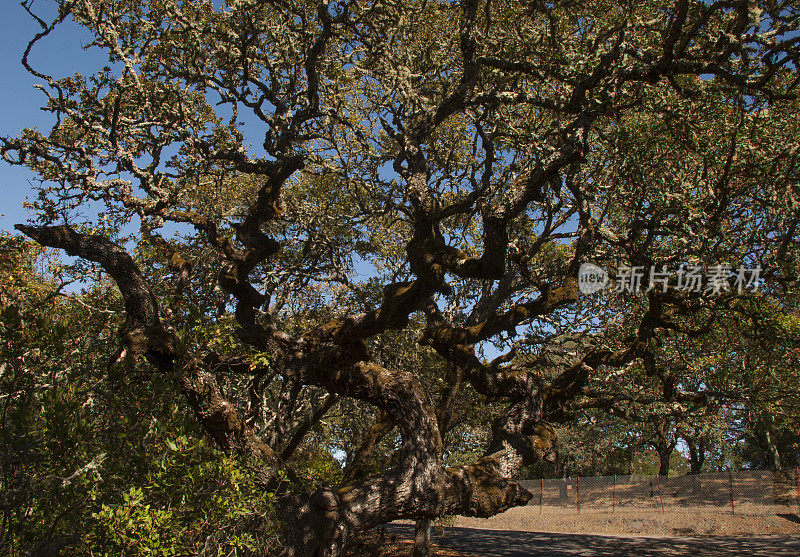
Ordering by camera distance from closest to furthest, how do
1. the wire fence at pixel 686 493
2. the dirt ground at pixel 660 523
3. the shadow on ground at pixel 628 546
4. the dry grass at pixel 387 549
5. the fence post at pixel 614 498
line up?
the dry grass at pixel 387 549
the shadow on ground at pixel 628 546
the dirt ground at pixel 660 523
the wire fence at pixel 686 493
the fence post at pixel 614 498

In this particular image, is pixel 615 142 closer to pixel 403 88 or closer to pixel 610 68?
pixel 610 68

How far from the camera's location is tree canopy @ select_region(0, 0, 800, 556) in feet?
20.7

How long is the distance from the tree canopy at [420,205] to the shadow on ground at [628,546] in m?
5.54

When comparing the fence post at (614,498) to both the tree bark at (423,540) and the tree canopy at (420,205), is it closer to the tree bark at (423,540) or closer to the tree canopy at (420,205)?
the tree canopy at (420,205)

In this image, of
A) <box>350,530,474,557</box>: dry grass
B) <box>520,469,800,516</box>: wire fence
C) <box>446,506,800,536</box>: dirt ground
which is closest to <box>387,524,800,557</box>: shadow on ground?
<box>350,530,474,557</box>: dry grass

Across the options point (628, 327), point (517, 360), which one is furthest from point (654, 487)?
point (628, 327)

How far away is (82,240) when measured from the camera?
6.32m

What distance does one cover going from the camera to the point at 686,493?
979 inches

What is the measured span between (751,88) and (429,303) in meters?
6.07

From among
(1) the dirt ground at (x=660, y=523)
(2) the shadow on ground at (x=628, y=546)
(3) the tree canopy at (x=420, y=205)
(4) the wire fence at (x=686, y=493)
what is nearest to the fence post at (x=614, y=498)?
(4) the wire fence at (x=686, y=493)

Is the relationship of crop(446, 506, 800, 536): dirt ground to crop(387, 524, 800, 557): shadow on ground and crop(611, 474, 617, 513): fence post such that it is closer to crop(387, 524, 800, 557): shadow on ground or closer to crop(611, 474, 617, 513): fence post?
crop(611, 474, 617, 513): fence post

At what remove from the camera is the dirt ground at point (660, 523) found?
1956 cm

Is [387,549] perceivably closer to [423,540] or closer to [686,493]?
[423,540]

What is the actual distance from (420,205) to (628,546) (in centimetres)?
1514
